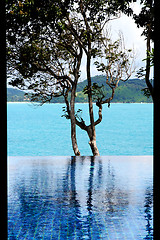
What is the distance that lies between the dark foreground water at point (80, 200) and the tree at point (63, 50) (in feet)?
12.6

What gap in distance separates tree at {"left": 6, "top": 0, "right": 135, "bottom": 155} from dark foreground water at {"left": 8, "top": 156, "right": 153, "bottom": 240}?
12.6 feet

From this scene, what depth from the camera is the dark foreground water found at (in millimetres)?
3785

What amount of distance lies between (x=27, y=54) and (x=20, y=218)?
8.07 metres

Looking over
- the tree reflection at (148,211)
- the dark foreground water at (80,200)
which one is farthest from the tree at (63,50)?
the tree reflection at (148,211)

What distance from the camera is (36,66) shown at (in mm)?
12062

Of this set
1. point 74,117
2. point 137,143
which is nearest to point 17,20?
point 74,117

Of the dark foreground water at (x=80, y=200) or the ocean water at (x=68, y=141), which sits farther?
the ocean water at (x=68, y=141)

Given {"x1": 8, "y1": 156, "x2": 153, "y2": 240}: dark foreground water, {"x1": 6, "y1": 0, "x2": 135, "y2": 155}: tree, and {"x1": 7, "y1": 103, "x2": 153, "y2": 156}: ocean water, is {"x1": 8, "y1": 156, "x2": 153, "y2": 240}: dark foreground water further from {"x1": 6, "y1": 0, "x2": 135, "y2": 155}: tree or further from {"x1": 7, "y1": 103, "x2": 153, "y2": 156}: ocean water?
{"x1": 7, "y1": 103, "x2": 153, "y2": 156}: ocean water

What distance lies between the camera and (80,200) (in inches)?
198

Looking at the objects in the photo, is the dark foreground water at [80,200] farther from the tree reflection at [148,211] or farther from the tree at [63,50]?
the tree at [63,50]

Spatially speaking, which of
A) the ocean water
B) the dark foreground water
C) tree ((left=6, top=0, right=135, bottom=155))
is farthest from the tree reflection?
the ocean water

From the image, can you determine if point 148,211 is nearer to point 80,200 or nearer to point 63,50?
point 80,200

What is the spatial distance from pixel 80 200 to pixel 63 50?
870 centimetres

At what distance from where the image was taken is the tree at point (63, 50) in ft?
32.7
